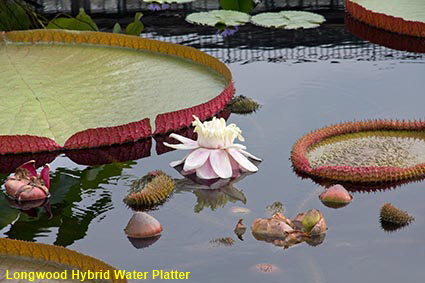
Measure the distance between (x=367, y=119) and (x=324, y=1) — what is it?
7.17 ft

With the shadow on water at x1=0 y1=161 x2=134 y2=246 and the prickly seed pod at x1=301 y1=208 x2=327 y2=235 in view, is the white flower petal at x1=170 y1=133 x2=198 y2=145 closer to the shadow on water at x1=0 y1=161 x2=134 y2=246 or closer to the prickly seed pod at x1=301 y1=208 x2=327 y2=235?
the shadow on water at x1=0 y1=161 x2=134 y2=246

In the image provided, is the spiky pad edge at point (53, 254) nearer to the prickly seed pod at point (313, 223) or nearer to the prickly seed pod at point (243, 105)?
the prickly seed pod at point (313, 223)

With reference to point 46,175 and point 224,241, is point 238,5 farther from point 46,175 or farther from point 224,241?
point 224,241

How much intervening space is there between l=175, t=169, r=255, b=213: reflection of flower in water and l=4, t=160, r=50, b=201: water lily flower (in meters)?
0.43

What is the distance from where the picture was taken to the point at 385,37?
5.25 meters

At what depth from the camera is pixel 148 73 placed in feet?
14.2

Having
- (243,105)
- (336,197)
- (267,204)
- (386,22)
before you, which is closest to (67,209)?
(267,204)

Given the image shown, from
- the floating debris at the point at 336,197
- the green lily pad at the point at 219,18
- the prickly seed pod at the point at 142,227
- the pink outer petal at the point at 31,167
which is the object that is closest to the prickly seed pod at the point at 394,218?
the floating debris at the point at 336,197

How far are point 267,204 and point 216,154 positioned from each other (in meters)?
0.35

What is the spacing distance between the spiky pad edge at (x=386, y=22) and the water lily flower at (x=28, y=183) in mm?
2485

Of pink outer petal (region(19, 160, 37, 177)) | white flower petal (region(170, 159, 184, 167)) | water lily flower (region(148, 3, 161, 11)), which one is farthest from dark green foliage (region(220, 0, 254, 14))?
pink outer petal (region(19, 160, 37, 177))

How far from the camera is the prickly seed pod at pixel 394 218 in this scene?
304cm

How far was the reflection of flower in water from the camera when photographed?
129 inches

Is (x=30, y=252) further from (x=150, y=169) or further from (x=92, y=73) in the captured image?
(x=92, y=73)
